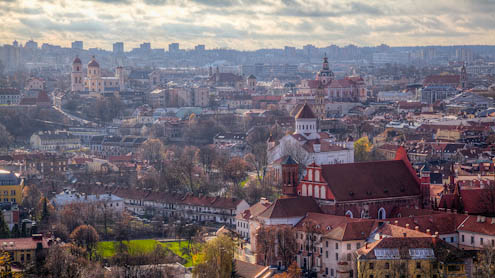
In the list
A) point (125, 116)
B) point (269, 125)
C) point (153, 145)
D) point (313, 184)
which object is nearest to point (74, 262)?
point (313, 184)

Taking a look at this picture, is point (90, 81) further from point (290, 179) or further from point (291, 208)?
point (291, 208)

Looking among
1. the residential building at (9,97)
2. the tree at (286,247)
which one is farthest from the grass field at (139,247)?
the residential building at (9,97)

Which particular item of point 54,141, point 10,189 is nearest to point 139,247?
point 10,189

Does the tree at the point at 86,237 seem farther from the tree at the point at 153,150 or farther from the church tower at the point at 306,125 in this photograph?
the tree at the point at 153,150

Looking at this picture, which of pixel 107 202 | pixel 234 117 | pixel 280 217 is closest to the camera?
pixel 280 217

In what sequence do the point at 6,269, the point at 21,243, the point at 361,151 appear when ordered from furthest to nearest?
the point at 361,151 → the point at 21,243 → the point at 6,269

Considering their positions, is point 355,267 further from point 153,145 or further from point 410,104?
point 410,104

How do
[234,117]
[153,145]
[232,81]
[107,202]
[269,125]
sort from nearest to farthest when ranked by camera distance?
[107,202] < [153,145] < [269,125] < [234,117] < [232,81]
